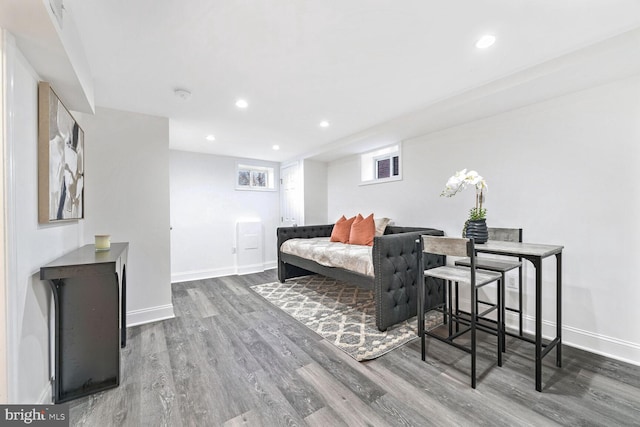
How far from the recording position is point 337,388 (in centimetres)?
162

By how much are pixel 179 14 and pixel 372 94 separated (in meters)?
1.55

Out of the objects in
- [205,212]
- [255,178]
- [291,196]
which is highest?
[255,178]

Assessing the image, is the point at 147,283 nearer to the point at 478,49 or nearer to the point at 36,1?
the point at 36,1

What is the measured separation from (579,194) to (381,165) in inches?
93.5

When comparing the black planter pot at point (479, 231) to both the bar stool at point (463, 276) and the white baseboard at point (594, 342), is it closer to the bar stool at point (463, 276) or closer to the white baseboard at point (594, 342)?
the bar stool at point (463, 276)

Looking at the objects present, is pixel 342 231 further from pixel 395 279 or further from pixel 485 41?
pixel 485 41

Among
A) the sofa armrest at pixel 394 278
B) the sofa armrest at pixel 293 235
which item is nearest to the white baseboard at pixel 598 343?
the sofa armrest at pixel 394 278

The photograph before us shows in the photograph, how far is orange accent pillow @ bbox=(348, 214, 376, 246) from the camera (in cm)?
353

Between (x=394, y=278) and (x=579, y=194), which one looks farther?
(x=394, y=278)

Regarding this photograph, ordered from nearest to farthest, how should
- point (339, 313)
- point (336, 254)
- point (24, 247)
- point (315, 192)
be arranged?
point (24, 247) < point (339, 313) < point (336, 254) < point (315, 192)

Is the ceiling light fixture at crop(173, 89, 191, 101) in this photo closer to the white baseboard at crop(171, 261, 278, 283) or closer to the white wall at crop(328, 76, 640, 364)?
the white wall at crop(328, 76, 640, 364)

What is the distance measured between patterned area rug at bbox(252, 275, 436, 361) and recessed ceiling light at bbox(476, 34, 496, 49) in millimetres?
2249

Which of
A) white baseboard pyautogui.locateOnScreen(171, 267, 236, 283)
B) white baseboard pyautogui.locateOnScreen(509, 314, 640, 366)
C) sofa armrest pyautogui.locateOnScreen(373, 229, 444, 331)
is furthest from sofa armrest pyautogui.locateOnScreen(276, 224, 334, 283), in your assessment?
white baseboard pyautogui.locateOnScreen(509, 314, 640, 366)

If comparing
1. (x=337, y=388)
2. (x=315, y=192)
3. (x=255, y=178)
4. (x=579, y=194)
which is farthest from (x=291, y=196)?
(x=579, y=194)
